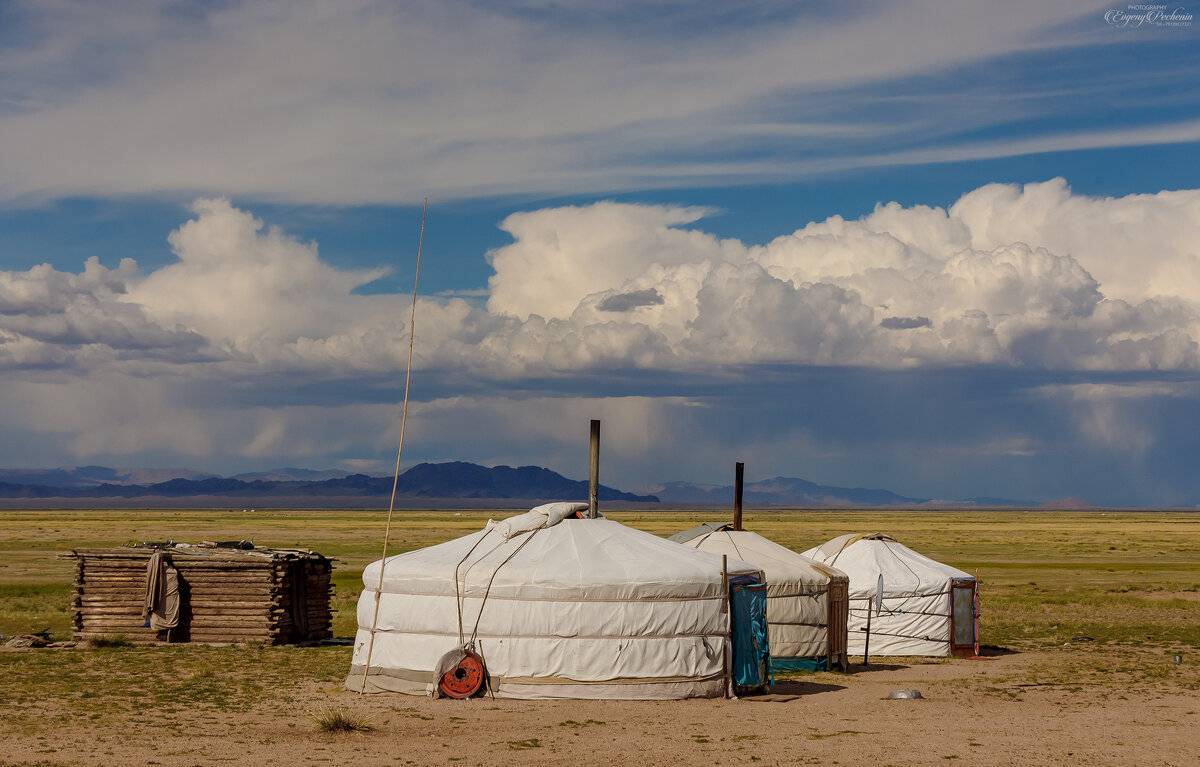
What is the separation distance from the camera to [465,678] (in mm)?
17625

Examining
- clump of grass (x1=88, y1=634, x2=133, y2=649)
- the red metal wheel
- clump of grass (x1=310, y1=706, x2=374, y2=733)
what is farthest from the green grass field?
clump of grass (x1=310, y1=706, x2=374, y2=733)

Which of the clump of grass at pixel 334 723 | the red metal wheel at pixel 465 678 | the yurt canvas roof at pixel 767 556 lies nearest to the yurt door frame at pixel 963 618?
the yurt canvas roof at pixel 767 556

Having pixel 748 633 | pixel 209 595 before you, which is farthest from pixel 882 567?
pixel 209 595

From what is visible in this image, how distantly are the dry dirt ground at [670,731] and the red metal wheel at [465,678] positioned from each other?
30cm

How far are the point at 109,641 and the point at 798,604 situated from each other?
1348 centimetres

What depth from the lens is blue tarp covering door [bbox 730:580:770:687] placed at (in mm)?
18734

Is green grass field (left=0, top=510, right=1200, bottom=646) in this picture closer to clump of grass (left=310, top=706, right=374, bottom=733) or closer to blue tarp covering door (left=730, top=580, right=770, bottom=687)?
blue tarp covering door (left=730, top=580, right=770, bottom=687)

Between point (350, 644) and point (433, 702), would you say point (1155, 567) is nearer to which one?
point (350, 644)

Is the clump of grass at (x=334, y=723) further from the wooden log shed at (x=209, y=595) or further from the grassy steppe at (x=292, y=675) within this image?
the wooden log shed at (x=209, y=595)

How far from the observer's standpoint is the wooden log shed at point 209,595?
23812mm

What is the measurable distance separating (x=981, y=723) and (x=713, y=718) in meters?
3.63

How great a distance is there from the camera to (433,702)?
17.4 metres

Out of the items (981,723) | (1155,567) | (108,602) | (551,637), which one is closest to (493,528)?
(551,637)

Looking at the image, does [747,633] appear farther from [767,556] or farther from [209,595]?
[209,595]
